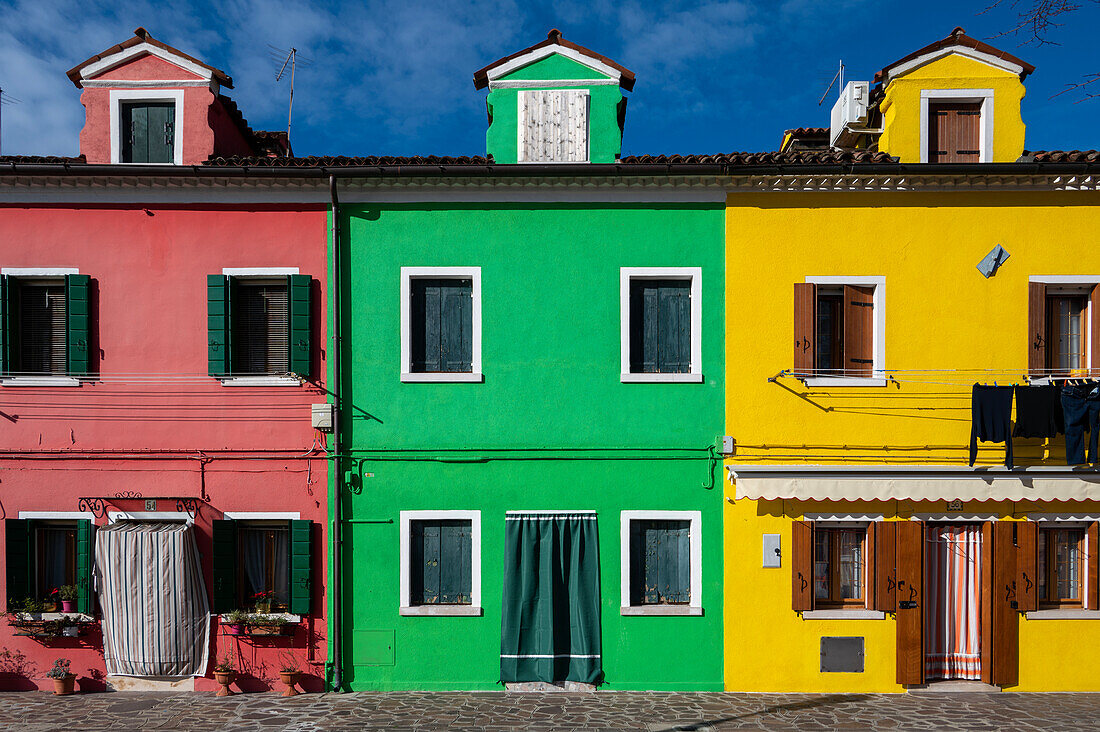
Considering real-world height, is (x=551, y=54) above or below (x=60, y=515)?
above

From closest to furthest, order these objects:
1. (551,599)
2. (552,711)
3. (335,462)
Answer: (552,711) → (551,599) → (335,462)

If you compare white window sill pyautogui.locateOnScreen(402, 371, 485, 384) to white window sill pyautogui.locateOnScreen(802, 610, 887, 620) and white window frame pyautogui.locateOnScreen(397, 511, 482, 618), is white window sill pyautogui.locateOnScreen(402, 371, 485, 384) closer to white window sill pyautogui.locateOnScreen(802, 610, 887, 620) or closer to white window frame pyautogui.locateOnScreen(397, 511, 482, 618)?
white window frame pyautogui.locateOnScreen(397, 511, 482, 618)

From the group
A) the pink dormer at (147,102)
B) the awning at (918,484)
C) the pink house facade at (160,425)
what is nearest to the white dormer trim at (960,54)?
the awning at (918,484)

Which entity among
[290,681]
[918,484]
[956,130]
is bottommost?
[290,681]

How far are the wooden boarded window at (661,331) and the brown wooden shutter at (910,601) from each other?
160 inches

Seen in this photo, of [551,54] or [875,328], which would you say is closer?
[875,328]

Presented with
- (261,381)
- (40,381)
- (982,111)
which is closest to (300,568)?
(261,381)

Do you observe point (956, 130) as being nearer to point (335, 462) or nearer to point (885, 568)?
point (885, 568)

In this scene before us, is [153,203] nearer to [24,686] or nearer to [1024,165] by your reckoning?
[24,686]

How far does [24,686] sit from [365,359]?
23.3ft

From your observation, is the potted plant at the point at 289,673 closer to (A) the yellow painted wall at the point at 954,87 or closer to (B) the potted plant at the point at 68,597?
(B) the potted plant at the point at 68,597

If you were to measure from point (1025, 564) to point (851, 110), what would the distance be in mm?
7804

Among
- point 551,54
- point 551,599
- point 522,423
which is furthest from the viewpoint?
point 551,54

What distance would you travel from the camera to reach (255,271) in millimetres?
9219
